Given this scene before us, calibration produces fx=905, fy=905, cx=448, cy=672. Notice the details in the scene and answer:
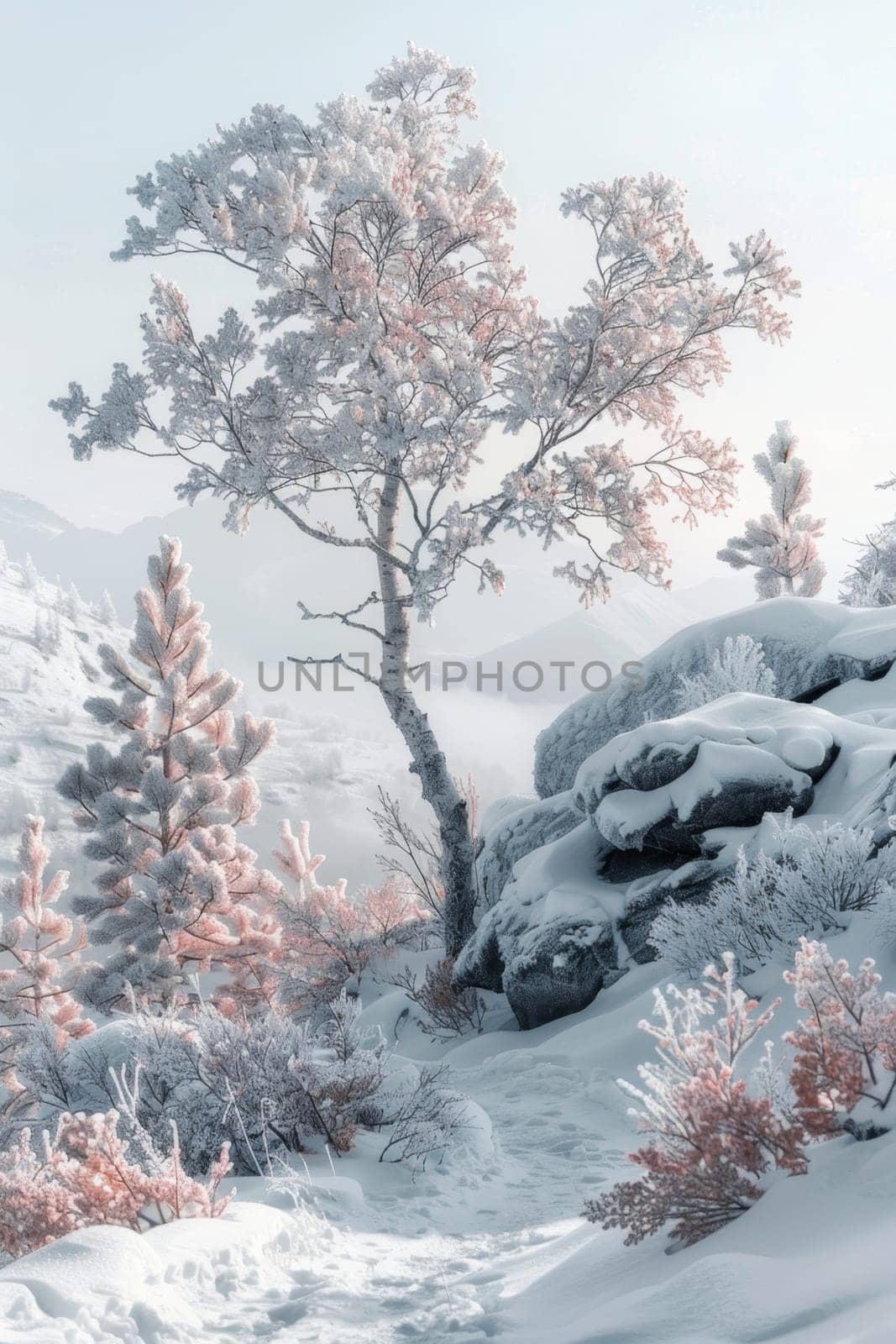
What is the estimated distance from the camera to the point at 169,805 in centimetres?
1125

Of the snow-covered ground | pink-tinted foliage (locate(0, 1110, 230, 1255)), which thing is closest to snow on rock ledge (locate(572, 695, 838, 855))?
the snow-covered ground

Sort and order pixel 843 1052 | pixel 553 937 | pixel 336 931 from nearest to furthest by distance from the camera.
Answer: pixel 843 1052, pixel 553 937, pixel 336 931

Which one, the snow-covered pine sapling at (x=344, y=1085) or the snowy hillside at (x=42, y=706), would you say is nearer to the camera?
the snow-covered pine sapling at (x=344, y=1085)

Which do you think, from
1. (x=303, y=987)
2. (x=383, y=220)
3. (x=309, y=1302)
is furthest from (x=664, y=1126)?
(x=383, y=220)

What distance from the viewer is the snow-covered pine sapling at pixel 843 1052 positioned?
2592 mm

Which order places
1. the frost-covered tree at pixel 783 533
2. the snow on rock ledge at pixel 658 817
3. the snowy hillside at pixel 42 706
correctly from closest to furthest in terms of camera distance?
the snow on rock ledge at pixel 658 817, the frost-covered tree at pixel 783 533, the snowy hillside at pixel 42 706

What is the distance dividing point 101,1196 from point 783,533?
48.2 feet

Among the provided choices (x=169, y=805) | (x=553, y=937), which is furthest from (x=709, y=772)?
(x=169, y=805)

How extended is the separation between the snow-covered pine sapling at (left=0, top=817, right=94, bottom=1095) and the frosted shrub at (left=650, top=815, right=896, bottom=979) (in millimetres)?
9877

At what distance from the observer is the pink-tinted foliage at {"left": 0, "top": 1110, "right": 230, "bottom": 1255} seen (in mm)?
3391

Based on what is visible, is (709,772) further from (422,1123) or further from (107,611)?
(107,611)

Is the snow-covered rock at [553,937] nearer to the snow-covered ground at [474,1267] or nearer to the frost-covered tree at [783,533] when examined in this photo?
the snow-covered ground at [474,1267]

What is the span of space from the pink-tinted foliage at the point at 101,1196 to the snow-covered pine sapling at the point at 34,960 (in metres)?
9.95

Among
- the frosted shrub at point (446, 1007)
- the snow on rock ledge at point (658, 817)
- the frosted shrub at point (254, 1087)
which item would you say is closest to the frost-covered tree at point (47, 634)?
the frosted shrub at point (446, 1007)
